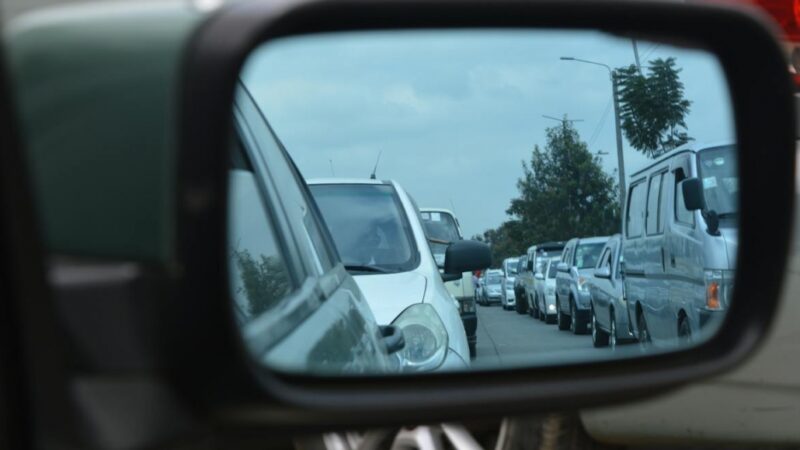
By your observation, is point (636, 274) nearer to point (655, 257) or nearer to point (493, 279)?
point (655, 257)

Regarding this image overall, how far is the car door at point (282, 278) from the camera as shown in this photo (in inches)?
67.0

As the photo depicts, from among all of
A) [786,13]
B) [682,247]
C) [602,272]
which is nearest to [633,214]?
[786,13]

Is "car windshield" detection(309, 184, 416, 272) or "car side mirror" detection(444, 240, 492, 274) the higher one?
"car windshield" detection(309, 184, 416, 272)

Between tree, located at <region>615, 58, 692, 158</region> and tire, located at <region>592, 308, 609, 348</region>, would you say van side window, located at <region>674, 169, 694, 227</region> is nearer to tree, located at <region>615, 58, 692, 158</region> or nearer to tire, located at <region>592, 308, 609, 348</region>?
tree, located at <region>615, 58, 692, 158</region>

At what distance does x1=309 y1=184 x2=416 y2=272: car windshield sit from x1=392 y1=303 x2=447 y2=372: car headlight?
2.51ft

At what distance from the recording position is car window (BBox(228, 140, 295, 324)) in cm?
202

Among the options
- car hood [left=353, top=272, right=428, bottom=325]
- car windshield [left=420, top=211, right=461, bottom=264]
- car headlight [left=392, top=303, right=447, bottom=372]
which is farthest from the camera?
car windshield [left=420, top=211, right=461, bottom=264]

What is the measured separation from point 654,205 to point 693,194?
0.37 meters

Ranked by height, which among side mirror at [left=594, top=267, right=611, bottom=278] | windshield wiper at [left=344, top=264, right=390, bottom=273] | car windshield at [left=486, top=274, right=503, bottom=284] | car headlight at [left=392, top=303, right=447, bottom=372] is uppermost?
windshield wiper at [left=344, top=264, right=390, bottom=273]

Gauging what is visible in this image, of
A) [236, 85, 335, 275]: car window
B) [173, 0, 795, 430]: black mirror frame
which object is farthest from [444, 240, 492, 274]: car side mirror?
[173, 0, 795, 430]: black mirror frame

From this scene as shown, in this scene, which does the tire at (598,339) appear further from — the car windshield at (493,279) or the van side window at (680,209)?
the car windshield at (493,279)

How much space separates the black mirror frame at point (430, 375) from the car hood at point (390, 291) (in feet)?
13.4

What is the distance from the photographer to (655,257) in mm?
5863

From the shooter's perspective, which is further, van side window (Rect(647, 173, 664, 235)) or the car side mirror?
van side window (Rect(647, 173, 664, 235))
